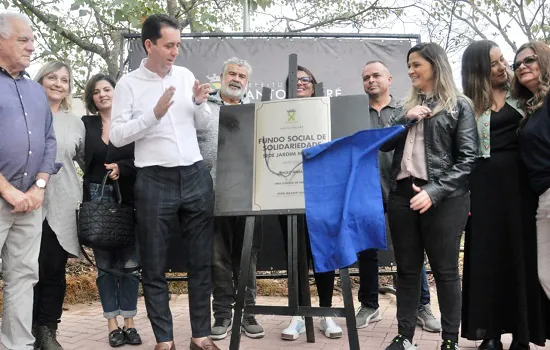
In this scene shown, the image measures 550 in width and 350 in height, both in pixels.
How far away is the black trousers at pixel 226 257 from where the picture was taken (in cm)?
402

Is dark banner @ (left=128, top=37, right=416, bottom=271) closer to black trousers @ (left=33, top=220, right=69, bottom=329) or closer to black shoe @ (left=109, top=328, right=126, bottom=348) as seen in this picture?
black shoe @ (left=109, top=328, right=126, bottom=348)

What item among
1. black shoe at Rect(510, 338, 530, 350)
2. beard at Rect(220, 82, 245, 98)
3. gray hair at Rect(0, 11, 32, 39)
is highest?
gray hair at Rect(0, 11, 32, 39)

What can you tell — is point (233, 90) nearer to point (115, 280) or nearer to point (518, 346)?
point (115, 280)

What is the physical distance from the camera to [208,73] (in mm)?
5441

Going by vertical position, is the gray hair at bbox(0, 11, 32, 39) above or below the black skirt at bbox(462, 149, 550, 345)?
above

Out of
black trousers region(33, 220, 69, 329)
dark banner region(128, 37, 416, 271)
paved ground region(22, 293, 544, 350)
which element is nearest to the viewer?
black trousers region(33, 220, 69, 329)

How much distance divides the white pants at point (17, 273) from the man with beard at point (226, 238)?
1.28m

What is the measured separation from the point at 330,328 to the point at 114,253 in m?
1.64

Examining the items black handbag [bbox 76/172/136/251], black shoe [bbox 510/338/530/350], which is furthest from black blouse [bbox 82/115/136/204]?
black shoe [bbox 510/338/530/350]

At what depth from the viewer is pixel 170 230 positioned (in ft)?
11.4

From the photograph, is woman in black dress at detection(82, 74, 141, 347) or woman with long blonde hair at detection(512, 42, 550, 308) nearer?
woman with long blonde hair at detection(512, 42, 550, 308)

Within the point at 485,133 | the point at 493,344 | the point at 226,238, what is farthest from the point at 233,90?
the point at 493,344

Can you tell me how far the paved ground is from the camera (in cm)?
378

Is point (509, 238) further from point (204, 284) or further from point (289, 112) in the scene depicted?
point (204, 284)
